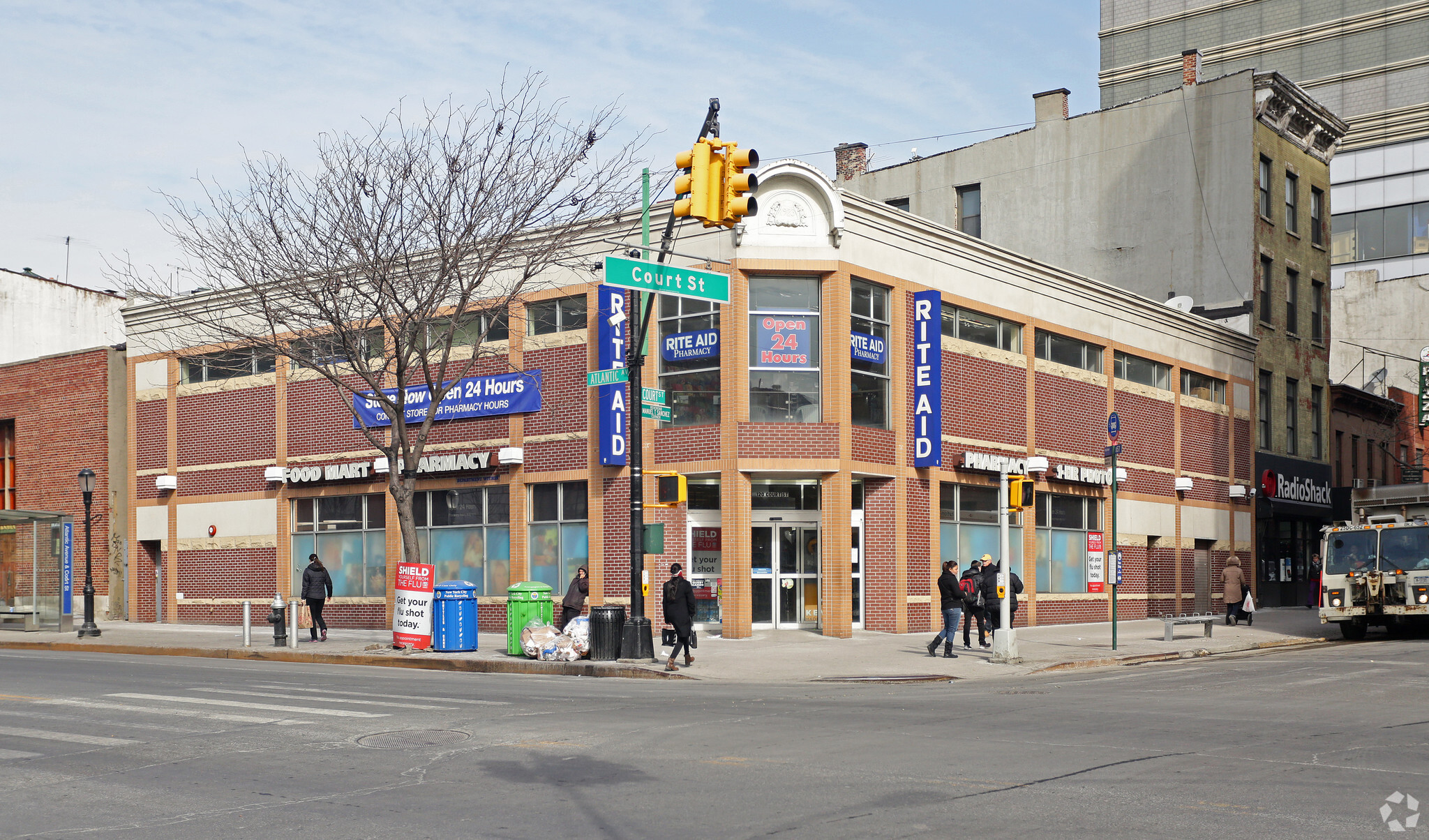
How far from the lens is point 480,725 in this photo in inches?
504

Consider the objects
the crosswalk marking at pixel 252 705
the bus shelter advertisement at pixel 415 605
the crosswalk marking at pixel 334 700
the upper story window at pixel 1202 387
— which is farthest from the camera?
the upper story window at pixel 1202 387

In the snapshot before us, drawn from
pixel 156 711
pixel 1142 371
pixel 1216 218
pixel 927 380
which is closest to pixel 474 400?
pixel 927 380

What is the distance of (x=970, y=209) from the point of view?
4606cm

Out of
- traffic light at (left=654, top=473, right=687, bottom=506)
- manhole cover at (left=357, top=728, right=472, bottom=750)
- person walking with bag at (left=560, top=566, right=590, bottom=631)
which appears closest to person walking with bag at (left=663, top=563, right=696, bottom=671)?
traffic light at (left=654, top=473, right=687, bottom=506)

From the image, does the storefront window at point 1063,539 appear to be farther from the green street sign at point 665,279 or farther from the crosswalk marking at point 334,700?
the crosswalk marking at point 334,700

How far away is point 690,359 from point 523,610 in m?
6.58

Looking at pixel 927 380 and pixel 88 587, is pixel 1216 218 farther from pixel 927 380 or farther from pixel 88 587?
pixel 88 587

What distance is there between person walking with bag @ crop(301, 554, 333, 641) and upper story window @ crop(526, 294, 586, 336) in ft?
22.0

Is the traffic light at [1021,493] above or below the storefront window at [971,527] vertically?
above

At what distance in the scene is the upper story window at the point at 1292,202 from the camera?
140ft

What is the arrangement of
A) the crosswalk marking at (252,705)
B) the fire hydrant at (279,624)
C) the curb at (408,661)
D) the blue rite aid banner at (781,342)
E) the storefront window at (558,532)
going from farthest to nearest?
the storefront window at (558,532) → the blue rite aid banner at (781,342) → the fire hydrant at (279,624) → the curb at (408,661) → the crosswalk marking at (252,705)

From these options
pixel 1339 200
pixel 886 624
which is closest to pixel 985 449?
pixel 886 624

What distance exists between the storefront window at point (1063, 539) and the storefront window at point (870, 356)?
672 cm

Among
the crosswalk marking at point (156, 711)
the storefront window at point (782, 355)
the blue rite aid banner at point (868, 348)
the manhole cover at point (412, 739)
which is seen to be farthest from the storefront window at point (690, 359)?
the manhole cover at point (412, 739)
